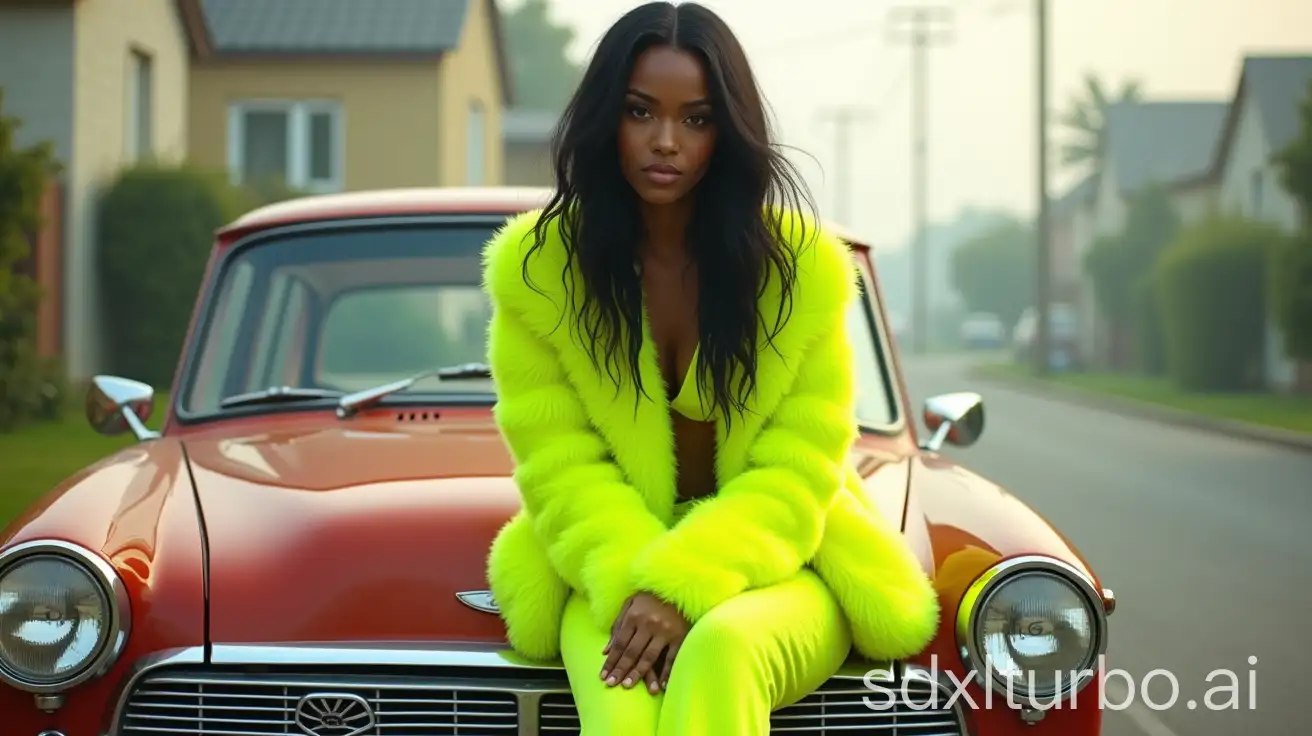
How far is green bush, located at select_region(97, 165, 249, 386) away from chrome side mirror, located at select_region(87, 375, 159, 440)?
15164mm

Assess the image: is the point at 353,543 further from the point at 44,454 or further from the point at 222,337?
the point at 44,454

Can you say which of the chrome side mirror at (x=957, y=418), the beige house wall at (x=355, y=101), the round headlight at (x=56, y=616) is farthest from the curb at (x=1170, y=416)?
the round headlight at (x=56, y=616)

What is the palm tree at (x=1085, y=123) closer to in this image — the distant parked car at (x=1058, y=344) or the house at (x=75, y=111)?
the distant parked car at (x=1058, y=344)

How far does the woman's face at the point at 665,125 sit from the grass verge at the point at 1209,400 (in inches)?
641

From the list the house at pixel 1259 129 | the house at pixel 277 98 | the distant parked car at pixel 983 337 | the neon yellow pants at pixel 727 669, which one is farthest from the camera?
the distant parked car at pixel 983 337

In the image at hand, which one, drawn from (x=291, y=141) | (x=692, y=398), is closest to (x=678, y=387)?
(x=692, y=398)

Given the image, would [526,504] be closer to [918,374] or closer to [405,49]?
[405,49]

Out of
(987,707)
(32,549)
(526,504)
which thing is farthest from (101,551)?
(987,707)

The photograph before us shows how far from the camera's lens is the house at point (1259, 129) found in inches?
1302

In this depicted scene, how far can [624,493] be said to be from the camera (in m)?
2.80

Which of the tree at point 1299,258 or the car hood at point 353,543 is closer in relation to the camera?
the car hood at point 353,543

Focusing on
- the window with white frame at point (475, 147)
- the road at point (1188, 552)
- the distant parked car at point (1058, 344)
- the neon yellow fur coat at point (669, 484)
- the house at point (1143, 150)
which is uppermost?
the house at point (1143, 150)

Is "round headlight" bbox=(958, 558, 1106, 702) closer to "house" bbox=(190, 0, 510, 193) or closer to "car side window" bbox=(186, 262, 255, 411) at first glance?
"car side window" bbox=(186, 262, 255, 411)

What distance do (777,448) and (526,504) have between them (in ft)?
1.37
